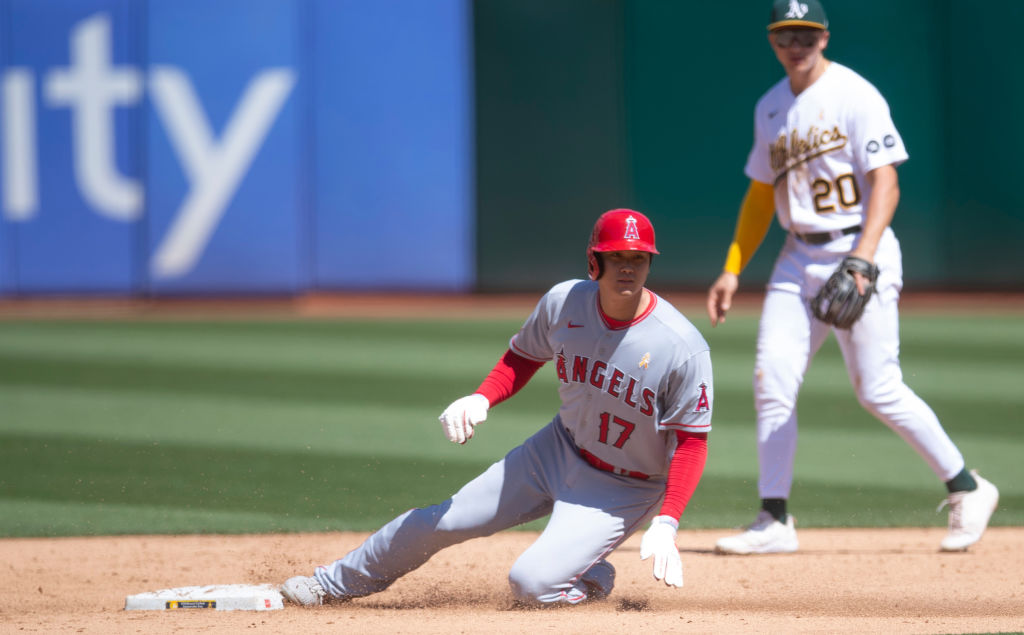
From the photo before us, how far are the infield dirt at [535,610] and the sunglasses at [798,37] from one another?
203cm

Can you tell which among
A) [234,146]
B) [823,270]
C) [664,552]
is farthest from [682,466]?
[234,146]

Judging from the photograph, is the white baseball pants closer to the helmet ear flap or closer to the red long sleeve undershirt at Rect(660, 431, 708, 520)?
the red long sleeve undershirt at Rect(660, 431, 708, 520)

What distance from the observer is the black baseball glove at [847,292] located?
4254 mm

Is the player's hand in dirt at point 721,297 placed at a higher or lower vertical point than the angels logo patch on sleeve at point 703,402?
higher

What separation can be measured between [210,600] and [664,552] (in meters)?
1.60

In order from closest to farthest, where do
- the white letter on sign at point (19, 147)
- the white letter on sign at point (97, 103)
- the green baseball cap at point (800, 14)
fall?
the green baseball cap at point (800, 14) → the white letter on sign at point (97, 103) → the white letter on sign at point (19, 147)

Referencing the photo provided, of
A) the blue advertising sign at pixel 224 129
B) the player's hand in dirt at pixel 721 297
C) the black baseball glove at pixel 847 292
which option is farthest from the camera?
the blue advertising sign at pixel 224 129

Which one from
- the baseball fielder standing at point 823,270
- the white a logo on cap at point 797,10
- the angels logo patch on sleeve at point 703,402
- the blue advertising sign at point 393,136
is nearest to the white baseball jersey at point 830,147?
the baseball fielder standing at point 823,270

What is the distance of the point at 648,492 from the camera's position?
12.8 feet

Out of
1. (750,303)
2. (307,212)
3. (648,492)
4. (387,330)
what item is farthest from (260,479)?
(750,303)

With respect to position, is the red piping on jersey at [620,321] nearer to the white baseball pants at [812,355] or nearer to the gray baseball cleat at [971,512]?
the white baseball pants at [812,355]

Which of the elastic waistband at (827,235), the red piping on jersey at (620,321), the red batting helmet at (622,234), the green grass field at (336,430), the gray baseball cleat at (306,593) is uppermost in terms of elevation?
the red batting helmet at (622,234)

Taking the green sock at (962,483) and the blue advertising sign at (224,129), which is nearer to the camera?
the green sock at (962,483)

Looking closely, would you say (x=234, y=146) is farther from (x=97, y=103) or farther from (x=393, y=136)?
(x=393, y=136)
